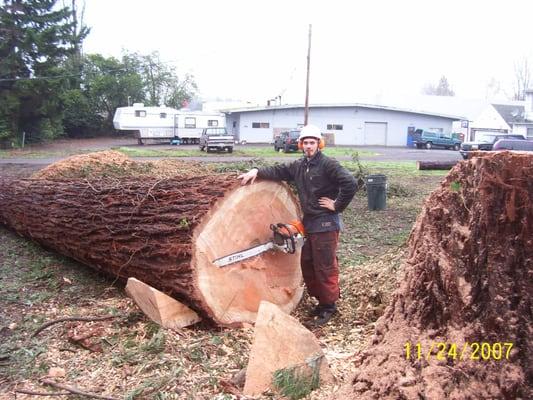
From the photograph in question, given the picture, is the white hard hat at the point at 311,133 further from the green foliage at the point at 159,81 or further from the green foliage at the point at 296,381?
the green foliage at the point at 159,81

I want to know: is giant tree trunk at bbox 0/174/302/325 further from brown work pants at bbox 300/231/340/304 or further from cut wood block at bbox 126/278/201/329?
brown work pants at bbox 300/231/340/304

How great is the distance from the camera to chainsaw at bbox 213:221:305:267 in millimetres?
4516

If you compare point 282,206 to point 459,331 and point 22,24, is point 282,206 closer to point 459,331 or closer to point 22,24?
point 459,331

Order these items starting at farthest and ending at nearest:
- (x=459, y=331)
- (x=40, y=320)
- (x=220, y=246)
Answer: (x=40, y=320) < (x=220, y=246) < (x=459, y=331)

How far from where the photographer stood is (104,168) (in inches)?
467

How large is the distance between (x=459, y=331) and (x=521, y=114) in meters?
62.1

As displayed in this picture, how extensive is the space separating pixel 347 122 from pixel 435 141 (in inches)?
342

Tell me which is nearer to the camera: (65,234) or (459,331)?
(459,331)

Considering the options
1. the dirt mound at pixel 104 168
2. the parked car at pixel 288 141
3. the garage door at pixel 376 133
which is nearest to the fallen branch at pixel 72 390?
the dirt mound at pixel 104 168

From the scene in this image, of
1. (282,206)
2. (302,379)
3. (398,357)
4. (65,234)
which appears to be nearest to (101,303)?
(65,234)

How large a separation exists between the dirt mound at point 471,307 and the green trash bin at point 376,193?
7.68m

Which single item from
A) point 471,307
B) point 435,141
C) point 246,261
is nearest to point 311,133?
point 246,261

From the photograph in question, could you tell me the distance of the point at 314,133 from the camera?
15.3 feet
